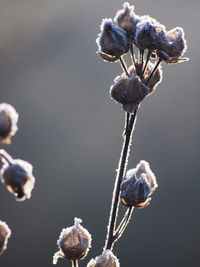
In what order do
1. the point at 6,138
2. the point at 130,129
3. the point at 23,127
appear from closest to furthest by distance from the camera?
the point at 6,138, the point at 130,129, the point at 23,127

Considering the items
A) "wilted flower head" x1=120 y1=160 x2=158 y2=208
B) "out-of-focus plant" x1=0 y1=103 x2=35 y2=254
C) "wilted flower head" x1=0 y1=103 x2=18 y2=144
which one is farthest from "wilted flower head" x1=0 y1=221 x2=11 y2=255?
"wilted flower head" x1=120 y1=160 x2=158 y2=208

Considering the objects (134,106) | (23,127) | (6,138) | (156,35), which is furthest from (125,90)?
(23,127)

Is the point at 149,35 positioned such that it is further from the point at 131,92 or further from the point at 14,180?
the point at 14,180

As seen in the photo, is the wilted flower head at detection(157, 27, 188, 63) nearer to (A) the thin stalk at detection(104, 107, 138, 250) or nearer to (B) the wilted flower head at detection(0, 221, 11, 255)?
(A) the thin stalk at detection(104, 107, 138, 250)

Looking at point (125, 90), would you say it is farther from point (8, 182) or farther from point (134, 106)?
point (8, 182)

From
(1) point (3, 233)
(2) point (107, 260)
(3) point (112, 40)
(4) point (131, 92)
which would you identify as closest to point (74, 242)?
(2) point (107, 260)

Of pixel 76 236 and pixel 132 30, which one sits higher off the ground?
pixel 132 30

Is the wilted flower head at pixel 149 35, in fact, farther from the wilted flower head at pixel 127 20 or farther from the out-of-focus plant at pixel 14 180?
the out-of-focus plant at pixel 14 180
